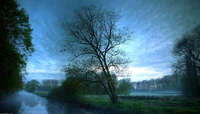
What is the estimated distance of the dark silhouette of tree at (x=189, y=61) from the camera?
1603 cm

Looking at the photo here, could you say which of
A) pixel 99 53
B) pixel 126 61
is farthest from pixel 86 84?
pixel 126 61

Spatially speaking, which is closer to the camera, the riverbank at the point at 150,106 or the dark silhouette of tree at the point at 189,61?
the riverbank at the point at 150,106

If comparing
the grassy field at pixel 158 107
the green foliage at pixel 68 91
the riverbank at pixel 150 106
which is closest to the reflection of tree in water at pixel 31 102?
the green foliage at pixel 68 91

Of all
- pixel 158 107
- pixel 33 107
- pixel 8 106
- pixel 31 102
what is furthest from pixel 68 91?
pixel 31 102

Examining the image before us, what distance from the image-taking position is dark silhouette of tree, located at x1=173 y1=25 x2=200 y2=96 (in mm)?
16031

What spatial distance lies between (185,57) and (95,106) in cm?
1464

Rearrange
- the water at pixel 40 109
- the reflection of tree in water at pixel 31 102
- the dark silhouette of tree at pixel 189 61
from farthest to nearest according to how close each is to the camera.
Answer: the reflection of tree in water at pixel 31 102 < the water at pixel 40 109 < the dark silhouette of tree at pixel 189 61

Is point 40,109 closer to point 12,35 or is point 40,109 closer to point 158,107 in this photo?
point 12,35

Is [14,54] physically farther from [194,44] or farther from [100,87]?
[194,44]

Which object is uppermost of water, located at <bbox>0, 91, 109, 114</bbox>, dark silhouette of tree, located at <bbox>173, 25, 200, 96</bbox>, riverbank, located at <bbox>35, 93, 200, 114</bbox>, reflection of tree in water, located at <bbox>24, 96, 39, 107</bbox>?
dark silhouette of tree, located at <bbox>173, 25, 200, 96</bbox>

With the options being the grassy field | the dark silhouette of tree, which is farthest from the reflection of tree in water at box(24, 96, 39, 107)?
the dark silhouette of tree

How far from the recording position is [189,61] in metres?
18.5

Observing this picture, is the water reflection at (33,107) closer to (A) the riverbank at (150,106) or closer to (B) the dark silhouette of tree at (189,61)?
(A) the riverbank at (150,106)

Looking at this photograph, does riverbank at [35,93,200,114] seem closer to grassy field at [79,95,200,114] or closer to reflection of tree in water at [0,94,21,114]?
grassy field at [79,95,200,114]
